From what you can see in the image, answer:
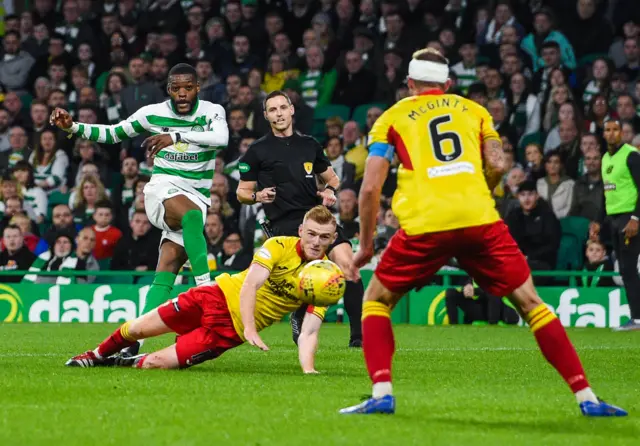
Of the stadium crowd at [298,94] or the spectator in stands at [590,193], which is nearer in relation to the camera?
the spectator in stands at [590,193]

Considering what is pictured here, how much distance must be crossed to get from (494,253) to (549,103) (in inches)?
472

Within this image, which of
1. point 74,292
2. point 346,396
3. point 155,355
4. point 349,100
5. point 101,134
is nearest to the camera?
point 346,396

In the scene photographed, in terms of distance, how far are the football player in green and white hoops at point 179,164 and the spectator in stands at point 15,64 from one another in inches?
475

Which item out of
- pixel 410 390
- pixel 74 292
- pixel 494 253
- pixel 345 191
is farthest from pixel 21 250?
pixel 494 253

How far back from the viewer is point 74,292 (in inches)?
705

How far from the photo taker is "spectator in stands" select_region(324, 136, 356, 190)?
1802cm

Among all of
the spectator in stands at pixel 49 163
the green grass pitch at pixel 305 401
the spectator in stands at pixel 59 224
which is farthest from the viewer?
the spectator in stands at pixel 49 163

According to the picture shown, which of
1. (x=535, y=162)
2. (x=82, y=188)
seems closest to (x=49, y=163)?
(x=82, y=188)

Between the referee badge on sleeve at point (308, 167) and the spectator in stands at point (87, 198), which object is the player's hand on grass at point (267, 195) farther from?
the spectator in stands at point (87, 198)

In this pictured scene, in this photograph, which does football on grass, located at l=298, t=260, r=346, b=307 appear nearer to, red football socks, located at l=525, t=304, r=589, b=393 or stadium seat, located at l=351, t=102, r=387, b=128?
red football socks, located at l=525, t=304, r=589, b=393

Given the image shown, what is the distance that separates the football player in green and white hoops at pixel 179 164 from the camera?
1055cm

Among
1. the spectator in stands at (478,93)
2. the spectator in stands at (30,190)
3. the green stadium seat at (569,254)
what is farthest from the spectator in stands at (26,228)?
the green stadium seat at (569,254)

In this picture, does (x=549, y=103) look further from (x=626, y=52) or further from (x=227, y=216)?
(x=227, y=216)

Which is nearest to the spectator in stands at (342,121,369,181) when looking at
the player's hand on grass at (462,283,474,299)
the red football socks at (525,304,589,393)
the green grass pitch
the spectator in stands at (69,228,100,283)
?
the player's hand on grass at (462,283,474,299)
